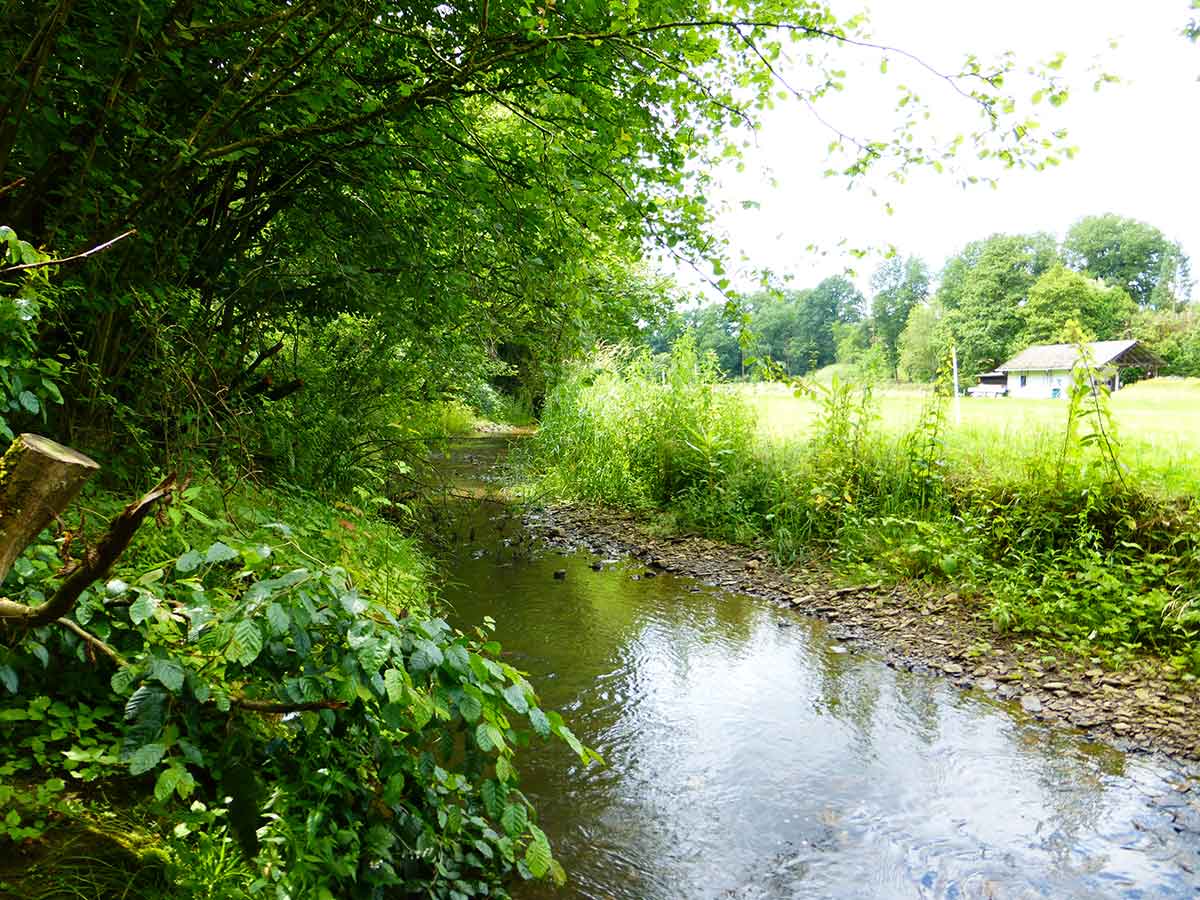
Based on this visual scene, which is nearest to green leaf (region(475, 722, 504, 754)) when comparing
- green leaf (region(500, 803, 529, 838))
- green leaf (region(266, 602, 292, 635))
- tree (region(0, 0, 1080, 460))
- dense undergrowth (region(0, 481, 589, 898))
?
dense undergrowth (region(0, 481, 589, 898))

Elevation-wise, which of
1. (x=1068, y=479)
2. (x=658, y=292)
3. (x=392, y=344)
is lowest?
(x=1068, y=479)

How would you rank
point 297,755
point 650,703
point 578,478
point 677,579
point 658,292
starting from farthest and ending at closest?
point 578,478, point 677,579, point 658,292, point 650,703, point 297,755

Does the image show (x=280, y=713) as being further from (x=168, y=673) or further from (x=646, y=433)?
(x=646, y=433)

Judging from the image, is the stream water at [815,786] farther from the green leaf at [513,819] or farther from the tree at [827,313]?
the tree at [827,313]

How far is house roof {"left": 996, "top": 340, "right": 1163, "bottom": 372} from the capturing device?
24811 mm

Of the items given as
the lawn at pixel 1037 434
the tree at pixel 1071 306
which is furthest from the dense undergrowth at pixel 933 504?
the tree at pixel 1071 306

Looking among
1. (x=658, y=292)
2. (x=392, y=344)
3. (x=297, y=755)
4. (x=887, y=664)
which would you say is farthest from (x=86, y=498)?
(x=887, y=664)

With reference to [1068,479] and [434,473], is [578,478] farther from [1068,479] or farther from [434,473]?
[1068,479]

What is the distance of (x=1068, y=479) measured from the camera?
20.5 feet

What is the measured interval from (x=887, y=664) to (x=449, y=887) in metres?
4.29

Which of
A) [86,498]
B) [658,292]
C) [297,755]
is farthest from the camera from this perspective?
[658,292]

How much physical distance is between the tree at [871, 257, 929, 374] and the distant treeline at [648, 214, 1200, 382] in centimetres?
15

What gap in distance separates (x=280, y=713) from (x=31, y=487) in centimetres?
105

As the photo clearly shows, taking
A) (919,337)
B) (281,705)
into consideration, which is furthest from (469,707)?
(919,337)
